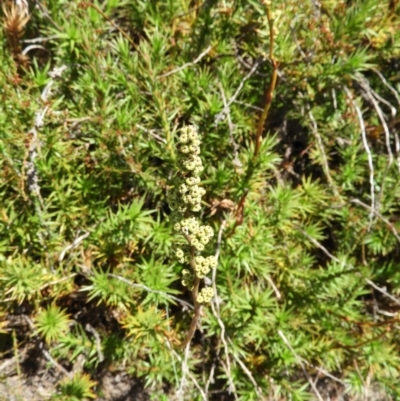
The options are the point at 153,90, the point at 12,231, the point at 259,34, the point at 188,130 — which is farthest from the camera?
the point at 259,34

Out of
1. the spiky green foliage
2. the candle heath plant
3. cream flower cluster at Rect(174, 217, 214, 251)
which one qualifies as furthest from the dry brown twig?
cream flower cluster at Rect(174, 217, 214, 251)

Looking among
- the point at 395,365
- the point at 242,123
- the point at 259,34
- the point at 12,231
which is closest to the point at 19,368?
the point at 12,231

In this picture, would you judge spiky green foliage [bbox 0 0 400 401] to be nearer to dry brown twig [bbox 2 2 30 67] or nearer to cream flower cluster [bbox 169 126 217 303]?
dry brown twig [bbox 2 2 30 67]

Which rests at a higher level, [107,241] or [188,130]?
[188,130]

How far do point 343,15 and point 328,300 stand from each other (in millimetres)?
1643

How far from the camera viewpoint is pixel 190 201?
1.32 metres

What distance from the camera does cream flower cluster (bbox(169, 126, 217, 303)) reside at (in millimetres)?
1306

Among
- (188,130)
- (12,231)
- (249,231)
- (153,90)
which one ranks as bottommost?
(12,231)

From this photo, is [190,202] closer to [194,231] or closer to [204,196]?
[194,231]

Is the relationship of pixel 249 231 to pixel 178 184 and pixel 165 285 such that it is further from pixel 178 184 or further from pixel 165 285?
pixel 178 184

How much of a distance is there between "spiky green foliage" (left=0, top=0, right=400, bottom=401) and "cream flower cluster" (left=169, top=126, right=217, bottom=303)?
2.72 feet

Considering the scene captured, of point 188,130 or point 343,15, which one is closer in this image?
point 188,130

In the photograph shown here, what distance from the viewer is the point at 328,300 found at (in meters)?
2.63

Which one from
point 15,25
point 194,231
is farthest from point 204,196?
point 15,25
